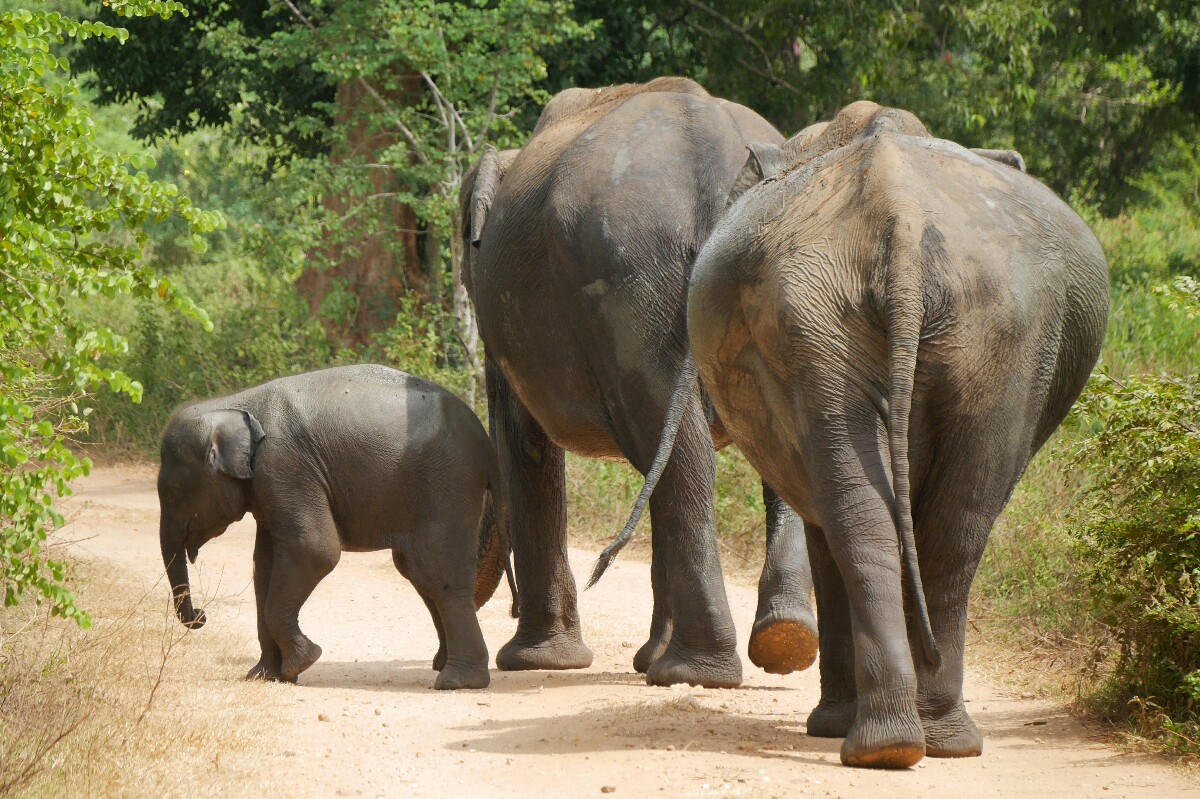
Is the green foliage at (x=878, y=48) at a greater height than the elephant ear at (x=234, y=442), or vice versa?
the green foliage at (x=878, y=48)

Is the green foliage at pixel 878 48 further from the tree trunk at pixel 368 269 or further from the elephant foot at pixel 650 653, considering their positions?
the elephant foot at pixel 650 653

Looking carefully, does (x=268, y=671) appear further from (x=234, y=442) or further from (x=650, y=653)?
(x=650, y=653)

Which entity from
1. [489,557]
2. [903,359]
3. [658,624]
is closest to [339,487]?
[489,557]

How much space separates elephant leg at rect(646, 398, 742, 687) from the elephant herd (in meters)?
0.01

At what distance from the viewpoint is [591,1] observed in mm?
16734

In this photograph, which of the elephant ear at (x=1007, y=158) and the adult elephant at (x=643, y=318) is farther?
the adult elephant at (x=643, y=318)

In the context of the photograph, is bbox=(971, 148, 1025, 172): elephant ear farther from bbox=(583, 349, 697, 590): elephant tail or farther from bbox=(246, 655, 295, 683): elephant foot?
bbox=(246, 655, 295, 683): elephant foot

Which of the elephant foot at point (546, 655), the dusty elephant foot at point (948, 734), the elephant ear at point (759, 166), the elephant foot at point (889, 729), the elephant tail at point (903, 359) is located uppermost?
the elephant ear at point (759, 166)

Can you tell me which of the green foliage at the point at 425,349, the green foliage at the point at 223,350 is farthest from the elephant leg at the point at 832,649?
the green foliage at the point at 223,350

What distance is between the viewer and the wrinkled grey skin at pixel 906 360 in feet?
13.9

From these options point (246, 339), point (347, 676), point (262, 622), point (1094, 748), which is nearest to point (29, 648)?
point (262, 622)

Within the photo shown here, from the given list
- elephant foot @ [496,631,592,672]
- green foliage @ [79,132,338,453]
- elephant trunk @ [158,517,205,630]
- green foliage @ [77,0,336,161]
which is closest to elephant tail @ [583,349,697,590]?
elephant foot @ [496,631,592,672]

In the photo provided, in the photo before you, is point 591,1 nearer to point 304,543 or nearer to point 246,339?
point 246,339

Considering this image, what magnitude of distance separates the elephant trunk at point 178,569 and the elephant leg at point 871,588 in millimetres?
3479
